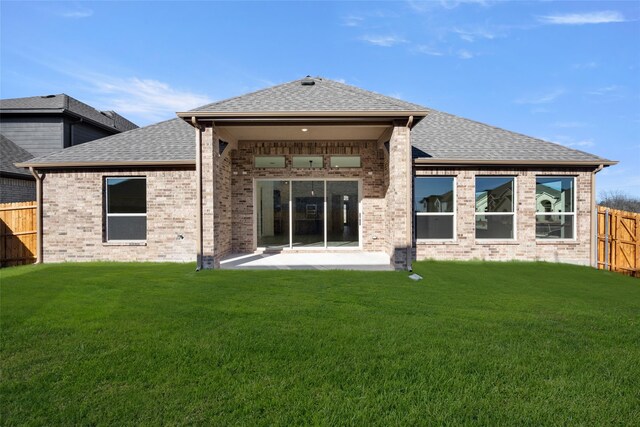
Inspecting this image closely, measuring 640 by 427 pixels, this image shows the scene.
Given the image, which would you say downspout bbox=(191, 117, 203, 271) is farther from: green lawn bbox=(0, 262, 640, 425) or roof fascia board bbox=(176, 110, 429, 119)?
green lawn bbox=(0, 262, 640, 425)

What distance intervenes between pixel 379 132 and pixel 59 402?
351 inches

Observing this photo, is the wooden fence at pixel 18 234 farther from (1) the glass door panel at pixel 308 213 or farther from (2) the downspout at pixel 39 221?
(1) the glass door panel at pixel 308 213

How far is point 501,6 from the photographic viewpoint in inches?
379

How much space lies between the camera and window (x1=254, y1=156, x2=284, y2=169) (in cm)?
1129

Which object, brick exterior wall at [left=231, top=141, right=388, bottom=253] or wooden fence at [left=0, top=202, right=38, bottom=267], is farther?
brick exterior wall at [left=231, top=141, right=388, bottom=253]

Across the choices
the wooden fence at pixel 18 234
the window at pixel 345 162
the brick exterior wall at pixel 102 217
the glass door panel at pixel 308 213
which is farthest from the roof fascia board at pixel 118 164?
the window at pixel 345 162

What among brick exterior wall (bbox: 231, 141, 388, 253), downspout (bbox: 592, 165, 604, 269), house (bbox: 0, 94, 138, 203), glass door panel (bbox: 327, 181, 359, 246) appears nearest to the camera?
downspout (bbox: 592, 165, 604, 269)

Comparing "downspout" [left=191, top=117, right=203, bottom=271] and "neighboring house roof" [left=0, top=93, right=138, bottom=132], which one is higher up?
"neighboring house roof" [left=0, top=93, right=138, bottom=132]

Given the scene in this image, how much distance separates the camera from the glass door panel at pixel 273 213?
1147 cm

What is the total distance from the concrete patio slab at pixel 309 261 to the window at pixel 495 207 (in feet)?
10.7

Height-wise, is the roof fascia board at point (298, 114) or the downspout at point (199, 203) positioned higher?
the roof fascia board at point (298, 114)

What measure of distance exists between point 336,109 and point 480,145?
5746 millimetres

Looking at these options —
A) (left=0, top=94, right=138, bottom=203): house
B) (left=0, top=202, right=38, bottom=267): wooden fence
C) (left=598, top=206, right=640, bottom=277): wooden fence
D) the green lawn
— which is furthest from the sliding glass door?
(left=0, top=94, right=138, bottom=203): house

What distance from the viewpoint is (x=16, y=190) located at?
12406 millimetres
